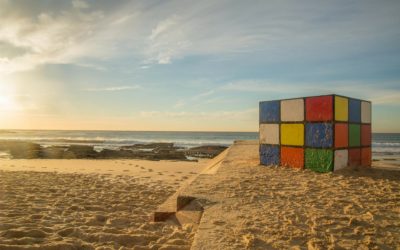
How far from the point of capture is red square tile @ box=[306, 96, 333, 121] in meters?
7.12

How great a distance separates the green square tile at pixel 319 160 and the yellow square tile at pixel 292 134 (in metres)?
0.35

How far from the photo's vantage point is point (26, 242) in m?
3.48

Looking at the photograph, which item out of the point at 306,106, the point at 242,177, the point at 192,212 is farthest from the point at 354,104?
the point at 192,212

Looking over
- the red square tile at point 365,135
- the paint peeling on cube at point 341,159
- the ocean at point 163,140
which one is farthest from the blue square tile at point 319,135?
the ocean at point 163,140

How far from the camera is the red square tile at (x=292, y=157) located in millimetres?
7680

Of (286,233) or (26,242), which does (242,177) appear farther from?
(26,242)

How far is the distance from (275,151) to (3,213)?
20.2 ft

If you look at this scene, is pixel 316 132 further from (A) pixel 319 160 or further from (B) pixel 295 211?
(B) pixel 295 211

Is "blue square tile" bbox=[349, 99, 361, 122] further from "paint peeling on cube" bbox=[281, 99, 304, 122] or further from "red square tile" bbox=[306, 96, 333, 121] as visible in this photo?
"paint peeling on cube" bbox=[281, 99, 304, 122]

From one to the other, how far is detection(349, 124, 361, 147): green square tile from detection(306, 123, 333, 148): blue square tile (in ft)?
2.99

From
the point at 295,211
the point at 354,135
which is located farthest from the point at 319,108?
the point at 295,211

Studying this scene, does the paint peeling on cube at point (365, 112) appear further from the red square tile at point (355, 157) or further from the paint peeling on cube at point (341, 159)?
the paint peeling on cube at point (341, 159)

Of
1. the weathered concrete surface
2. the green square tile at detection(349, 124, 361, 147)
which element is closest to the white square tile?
the green square tile at detection(349, 124, 361, 147)

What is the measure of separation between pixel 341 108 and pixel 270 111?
181 cm
